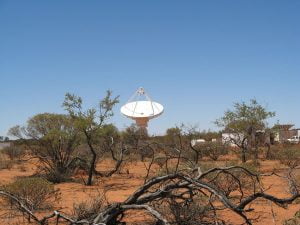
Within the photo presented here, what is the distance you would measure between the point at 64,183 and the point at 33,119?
483 centimetres

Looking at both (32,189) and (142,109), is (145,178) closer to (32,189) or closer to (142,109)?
(32,189)

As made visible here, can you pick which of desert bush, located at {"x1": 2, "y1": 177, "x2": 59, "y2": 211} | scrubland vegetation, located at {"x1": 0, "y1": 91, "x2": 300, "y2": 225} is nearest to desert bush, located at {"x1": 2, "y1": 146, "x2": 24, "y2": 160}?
scrubland vegetation, located at {"x1": 0, "y1": 91, "x2": 300, "y2": 225}

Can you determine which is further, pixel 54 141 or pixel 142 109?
pixel 142 109

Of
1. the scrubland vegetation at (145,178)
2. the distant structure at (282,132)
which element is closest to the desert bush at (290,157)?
the scrubland vegetation at (145,178)

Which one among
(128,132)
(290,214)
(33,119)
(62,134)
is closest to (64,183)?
(62,134)

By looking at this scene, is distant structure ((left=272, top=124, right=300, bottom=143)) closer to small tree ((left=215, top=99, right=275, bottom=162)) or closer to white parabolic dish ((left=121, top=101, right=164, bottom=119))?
small tree ((left=215, top=99, right=275, bottom=162))

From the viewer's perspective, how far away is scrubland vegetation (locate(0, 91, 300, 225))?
6.01m

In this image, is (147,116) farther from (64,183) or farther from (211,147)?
(64,183)

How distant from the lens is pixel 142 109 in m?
52.2

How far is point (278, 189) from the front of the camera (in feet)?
50.6

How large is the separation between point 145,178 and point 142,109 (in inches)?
1778

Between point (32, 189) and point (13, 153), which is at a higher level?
point (13, 153)

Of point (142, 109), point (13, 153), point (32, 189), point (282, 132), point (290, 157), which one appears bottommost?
point (32, 189)

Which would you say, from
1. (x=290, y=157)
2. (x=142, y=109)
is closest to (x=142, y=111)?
(x=142, y=109)
